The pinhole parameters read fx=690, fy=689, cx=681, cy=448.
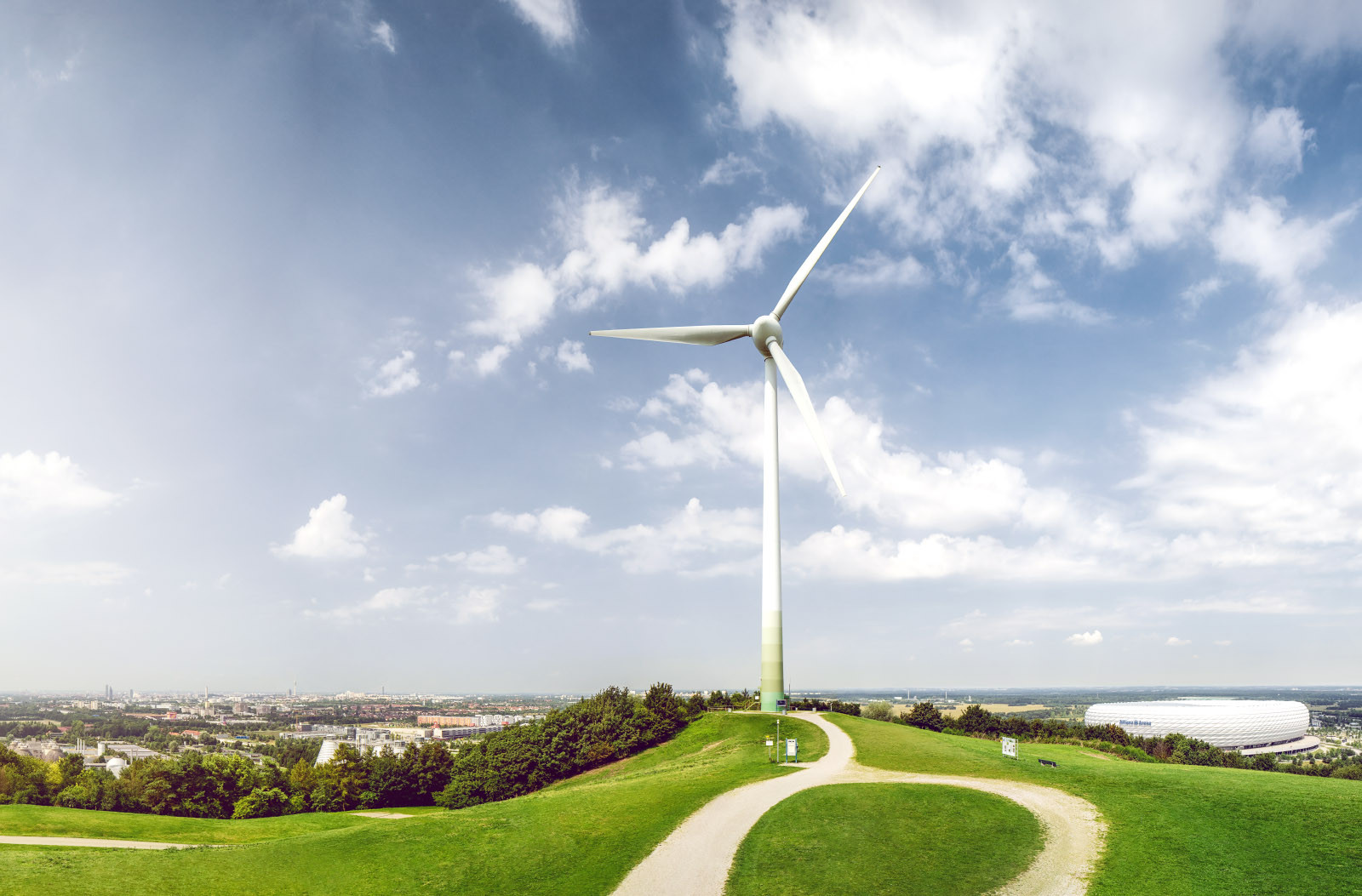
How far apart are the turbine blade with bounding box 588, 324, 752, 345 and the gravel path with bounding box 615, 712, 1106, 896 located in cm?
4213

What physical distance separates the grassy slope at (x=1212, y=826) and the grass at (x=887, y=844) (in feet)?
13.3

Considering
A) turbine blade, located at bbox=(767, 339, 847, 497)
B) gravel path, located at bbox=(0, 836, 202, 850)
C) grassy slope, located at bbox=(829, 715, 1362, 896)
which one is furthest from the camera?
turbine blade, located at bbox=(767, 339, 847, 497)

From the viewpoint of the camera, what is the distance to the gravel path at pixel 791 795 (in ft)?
87.8

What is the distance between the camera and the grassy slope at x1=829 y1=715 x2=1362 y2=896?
2628 centimetres

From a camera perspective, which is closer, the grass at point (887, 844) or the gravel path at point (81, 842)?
the grass at point (887, 844)

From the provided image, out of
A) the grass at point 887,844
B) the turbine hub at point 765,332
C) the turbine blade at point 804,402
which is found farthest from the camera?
the turbine hub at point 765,332

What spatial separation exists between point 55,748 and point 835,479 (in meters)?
104

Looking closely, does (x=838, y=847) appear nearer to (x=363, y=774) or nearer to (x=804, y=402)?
(x=804, y=402)

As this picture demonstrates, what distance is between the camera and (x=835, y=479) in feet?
184

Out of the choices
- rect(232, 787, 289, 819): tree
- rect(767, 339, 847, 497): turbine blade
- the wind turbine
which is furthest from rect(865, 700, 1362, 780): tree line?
rect(232, 787, 289, 819): tree

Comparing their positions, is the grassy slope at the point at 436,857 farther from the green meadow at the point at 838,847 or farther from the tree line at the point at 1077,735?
the tree line at the point at 1077,735

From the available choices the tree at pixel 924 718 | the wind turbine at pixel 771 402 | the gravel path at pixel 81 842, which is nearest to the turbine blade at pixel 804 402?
the wind turbine at pixel 771 402

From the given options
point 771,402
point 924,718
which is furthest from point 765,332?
point 924,718

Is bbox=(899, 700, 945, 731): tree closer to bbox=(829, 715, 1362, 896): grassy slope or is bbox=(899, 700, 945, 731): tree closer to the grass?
bbox=(829, 715, 1362, 896): grassy slope
